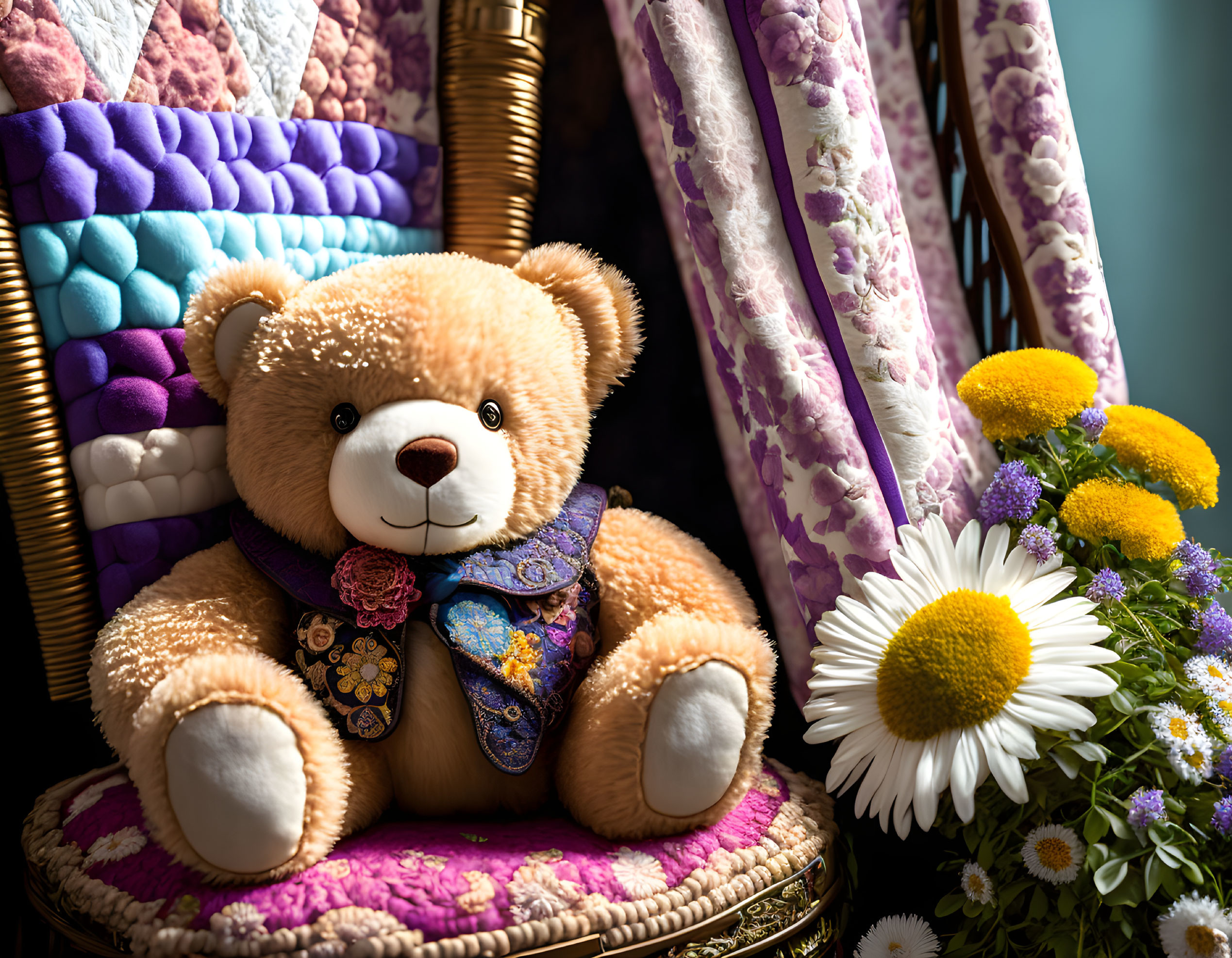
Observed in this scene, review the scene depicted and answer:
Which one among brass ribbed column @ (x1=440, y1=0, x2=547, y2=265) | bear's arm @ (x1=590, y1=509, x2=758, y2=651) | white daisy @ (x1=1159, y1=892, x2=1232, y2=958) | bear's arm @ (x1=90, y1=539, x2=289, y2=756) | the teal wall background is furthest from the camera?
the teal wall background

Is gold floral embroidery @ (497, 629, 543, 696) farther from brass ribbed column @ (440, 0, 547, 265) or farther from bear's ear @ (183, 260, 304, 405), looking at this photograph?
brass ribbed column @ (440, 0, 547, 265)

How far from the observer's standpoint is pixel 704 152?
784mm

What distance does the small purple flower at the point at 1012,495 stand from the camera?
0.72 metres

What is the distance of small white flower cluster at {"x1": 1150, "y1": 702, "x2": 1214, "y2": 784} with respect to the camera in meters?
0.57

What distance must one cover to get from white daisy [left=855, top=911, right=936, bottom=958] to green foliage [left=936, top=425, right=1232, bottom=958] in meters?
0.03

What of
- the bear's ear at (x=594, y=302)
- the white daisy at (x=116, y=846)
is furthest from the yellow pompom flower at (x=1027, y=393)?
the white daisy at (x=116, y=846)

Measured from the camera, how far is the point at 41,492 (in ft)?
2.37

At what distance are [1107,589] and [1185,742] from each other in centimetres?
12

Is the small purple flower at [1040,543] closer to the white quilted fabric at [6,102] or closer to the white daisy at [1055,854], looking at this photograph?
the white daisy at [1055,854]

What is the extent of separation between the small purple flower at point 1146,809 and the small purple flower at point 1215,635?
13cm

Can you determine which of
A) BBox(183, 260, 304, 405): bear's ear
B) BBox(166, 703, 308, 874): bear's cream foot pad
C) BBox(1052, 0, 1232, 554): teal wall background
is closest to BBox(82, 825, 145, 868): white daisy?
BBox(166, 703, 308, 874): bear's cream foot pad

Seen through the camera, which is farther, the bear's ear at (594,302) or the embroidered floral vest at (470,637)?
the bear's ear at (594,302)

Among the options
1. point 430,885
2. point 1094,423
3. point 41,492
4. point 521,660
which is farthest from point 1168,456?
point 41,492

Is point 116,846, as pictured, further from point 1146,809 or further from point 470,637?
point 1146,809
